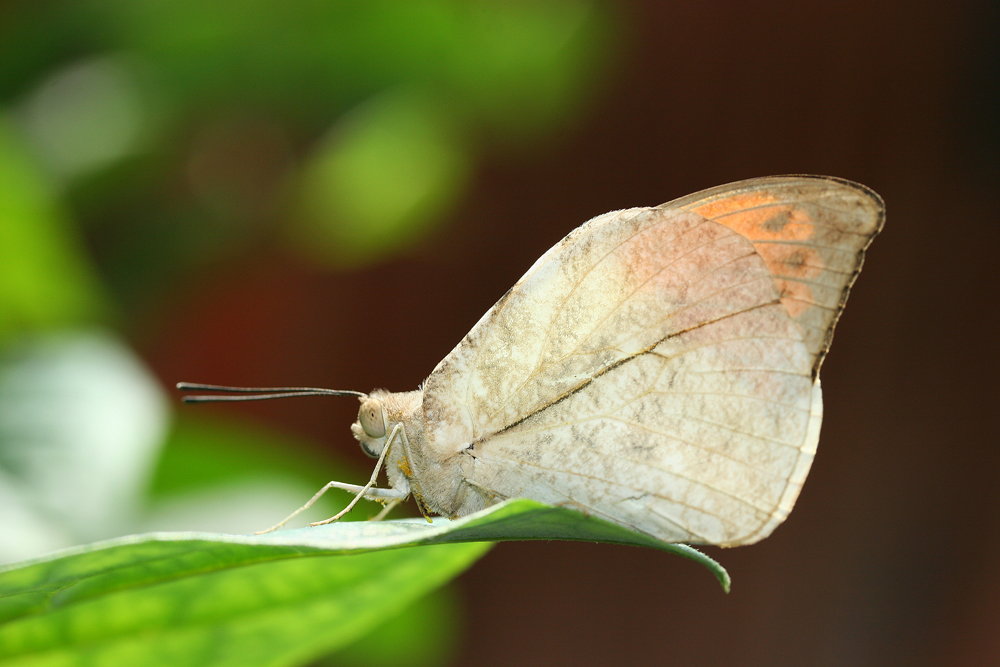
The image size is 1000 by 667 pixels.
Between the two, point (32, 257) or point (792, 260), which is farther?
point (32, 257)

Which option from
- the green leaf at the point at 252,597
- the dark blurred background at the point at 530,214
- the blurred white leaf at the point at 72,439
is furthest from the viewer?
the dark blurred background at the point at 530,214

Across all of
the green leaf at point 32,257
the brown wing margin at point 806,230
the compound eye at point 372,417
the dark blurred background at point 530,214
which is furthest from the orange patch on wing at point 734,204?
the green leaf at point 32,257

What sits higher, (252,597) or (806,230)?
(806,230)

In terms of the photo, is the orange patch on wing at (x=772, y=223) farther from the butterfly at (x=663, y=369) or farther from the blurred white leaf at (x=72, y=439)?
the blurred white leaf at (x=72, y=439)

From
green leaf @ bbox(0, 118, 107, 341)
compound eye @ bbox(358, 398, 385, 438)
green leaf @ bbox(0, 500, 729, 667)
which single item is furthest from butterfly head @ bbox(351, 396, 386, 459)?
green leaf @ bbox(0, 118, 107, 341)

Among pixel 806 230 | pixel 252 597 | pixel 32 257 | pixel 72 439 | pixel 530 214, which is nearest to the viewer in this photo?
pixel 252 597

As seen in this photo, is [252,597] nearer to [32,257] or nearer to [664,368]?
[664,368]

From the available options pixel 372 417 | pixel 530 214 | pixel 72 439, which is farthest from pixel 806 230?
pixel 530 214
